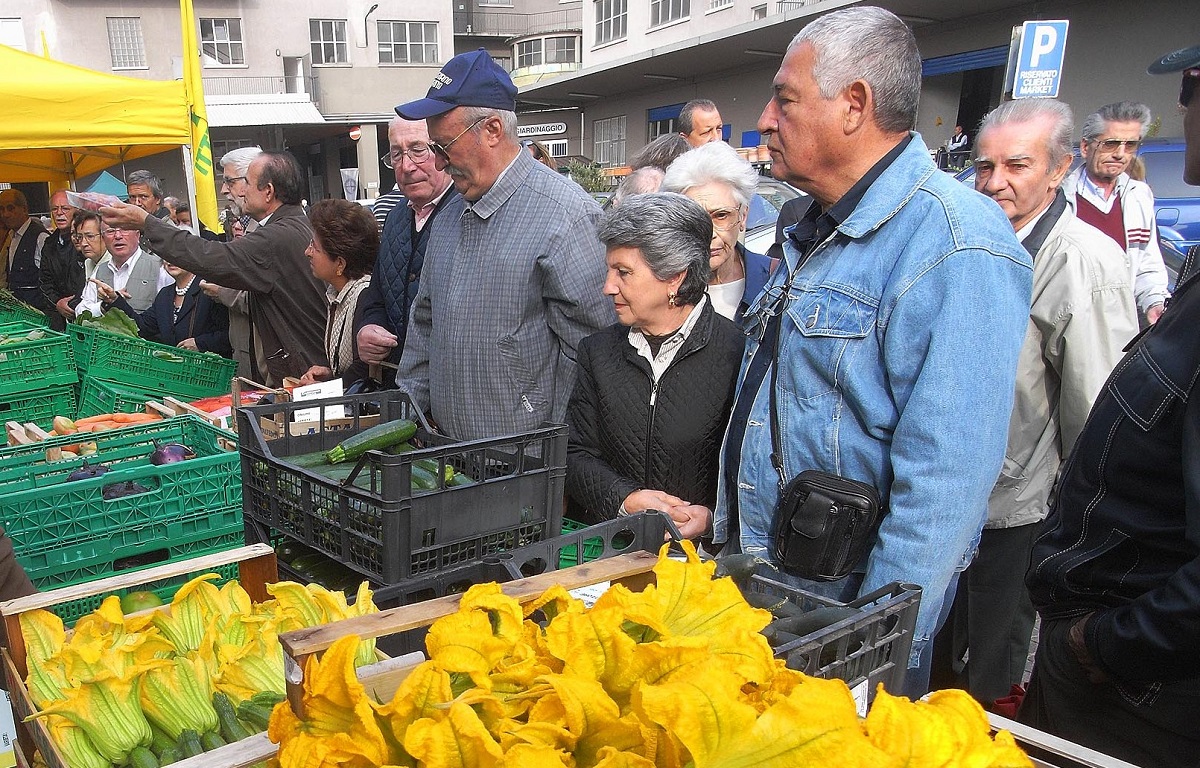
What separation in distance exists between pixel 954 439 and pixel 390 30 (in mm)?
41364

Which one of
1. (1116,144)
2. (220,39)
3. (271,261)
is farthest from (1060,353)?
(220,39)

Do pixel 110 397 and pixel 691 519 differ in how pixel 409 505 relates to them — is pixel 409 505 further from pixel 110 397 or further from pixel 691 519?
pixel 110 397

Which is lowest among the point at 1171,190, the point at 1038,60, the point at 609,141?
the point at 1171,190

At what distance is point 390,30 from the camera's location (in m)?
38.1

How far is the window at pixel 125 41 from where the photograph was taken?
33.6m

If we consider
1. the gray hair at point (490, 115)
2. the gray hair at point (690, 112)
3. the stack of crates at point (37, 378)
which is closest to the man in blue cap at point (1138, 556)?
the gray hair at point (490, 115)

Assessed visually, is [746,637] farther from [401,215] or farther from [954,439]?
[401,215]

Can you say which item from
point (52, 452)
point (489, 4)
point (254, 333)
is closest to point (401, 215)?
point (254, 333)

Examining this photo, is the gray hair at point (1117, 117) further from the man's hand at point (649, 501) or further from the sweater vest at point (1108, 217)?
the man's hand at point (649, 501)

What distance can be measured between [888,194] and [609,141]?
3122cm

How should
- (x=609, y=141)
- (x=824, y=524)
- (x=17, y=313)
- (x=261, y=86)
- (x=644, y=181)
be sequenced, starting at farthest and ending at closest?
(x=261, y=86), (x=609, y=141), (x=17, y=313), (x=644, y=181), (x=824, y=524)

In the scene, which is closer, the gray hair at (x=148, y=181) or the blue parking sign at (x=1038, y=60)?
the blue parking sign at (x=1038, y=60)

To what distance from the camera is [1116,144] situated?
16.5 ft

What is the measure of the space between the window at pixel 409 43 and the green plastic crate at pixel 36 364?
36.9 meters
